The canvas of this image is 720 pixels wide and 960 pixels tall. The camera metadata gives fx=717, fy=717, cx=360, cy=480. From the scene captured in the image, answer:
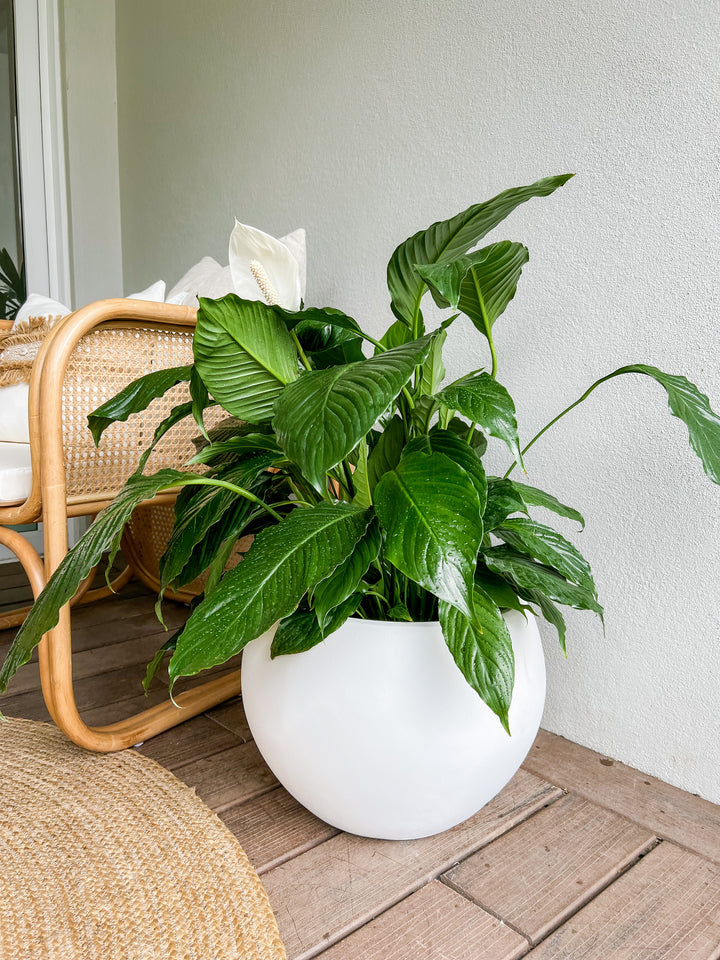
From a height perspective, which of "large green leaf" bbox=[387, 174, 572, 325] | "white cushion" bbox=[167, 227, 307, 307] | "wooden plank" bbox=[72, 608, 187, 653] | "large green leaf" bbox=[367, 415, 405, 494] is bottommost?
"wooden plank" bbox=[72, 608, 187, 653]

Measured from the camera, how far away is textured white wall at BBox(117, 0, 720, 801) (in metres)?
1.07

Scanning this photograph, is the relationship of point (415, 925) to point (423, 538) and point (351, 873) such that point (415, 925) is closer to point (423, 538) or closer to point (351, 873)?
point (351, 873)

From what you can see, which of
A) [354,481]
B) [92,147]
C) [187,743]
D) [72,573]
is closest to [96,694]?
[187,743]

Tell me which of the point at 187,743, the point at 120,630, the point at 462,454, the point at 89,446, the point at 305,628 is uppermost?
the point at 462,454

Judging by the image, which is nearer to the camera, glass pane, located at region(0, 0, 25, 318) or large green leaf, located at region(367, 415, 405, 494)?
large green leaf, located at region(367, 415, 405, 494)

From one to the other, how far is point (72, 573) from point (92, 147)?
219 centimetres

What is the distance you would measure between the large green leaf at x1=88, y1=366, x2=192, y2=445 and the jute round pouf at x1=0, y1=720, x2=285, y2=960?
1.73ft

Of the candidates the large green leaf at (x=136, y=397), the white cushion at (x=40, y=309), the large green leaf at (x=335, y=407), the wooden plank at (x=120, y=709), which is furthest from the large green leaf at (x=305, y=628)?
the white cushion at (x=40, y=309)

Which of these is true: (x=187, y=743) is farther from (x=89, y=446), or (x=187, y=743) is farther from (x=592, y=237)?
(x=592, y=237)

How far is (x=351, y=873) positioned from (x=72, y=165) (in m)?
2.47

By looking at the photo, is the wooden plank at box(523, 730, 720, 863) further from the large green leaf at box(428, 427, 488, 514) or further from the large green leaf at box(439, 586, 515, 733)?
the large green leaf at box(428, 427, 488, 514)

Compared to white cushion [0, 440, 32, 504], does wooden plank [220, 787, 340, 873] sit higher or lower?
lower

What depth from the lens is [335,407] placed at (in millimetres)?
682

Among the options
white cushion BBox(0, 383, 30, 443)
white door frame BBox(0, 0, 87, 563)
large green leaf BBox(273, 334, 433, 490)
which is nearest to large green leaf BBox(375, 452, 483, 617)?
large green leaf BBox(273, 334, 433, 490)
